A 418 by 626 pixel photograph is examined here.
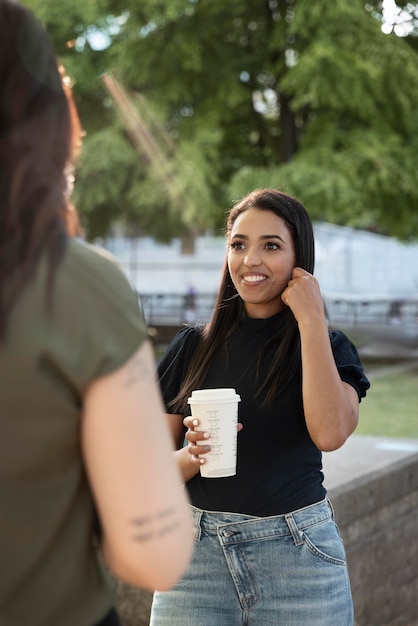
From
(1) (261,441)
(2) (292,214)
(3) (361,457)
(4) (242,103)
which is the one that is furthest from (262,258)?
(4) (242,103)

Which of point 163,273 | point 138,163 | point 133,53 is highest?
point 133,53

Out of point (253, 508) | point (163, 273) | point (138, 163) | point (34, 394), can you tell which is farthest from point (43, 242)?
point (163, 273)

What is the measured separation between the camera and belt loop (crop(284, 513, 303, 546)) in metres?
2.13

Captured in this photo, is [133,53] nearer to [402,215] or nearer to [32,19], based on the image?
[402,215]

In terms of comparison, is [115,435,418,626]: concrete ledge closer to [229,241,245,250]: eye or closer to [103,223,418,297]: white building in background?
[229,241,245,250]: eye

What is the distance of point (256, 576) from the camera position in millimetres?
2119

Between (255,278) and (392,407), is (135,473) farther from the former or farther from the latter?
(392,407)

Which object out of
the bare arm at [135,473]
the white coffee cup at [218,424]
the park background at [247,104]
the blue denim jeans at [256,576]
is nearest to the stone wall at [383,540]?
the blue denim jeans at [256,576]

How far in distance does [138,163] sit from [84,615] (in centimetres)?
1568

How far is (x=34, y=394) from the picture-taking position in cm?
107

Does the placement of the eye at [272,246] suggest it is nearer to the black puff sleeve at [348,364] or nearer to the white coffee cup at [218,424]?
the black puff sleeve at [348,364]

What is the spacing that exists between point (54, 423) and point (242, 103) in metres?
15.0

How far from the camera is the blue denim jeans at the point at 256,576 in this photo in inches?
83.2

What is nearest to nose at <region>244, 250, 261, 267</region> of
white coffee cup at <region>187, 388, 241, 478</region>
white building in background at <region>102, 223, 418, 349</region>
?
white coffee cup at <region>187, 388, 241, 478</region>
